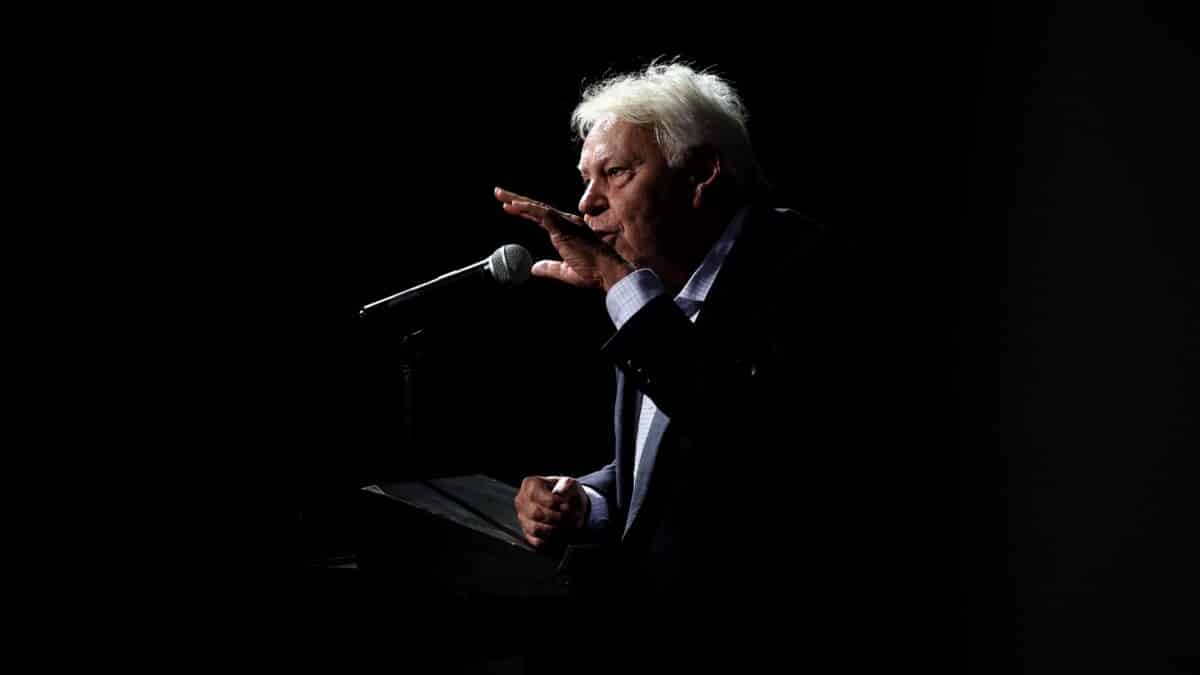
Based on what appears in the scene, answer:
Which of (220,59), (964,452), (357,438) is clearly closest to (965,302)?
(964,452)

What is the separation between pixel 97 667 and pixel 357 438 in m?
0.91

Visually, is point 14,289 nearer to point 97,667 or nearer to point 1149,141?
point 97,667

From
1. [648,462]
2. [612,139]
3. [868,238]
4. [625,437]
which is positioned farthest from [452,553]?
[868,238]

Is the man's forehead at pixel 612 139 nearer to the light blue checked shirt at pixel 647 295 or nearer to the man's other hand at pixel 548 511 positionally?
the light blue checked shirt at pixel 647 295

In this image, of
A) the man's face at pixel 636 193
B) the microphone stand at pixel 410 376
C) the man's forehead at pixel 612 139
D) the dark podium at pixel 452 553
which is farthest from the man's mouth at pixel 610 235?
the dark podium at pixel 452 553

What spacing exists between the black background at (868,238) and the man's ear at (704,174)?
0.70 meters

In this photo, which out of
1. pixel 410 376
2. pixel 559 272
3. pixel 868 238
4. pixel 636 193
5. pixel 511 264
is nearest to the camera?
pixel 559 272

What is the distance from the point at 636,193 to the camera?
1.62 m

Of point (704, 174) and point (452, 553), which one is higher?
point (704, 174)

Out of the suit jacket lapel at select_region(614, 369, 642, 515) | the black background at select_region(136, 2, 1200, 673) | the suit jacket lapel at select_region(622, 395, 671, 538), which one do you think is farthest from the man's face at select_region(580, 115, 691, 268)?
the black background at select_region(136, 2, 1200, 673)

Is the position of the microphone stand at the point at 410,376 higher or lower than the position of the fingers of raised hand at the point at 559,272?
lower

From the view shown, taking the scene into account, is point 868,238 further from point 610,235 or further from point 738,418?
point 738,418

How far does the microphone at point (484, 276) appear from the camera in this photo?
4.95 feet

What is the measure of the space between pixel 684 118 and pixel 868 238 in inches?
42.2
